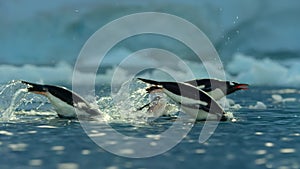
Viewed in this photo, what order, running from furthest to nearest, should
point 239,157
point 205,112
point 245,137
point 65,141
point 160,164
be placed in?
point 205,112 → point 245,137 → point 65,141 → point 239,157 → point 160,164

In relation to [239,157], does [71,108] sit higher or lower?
higher

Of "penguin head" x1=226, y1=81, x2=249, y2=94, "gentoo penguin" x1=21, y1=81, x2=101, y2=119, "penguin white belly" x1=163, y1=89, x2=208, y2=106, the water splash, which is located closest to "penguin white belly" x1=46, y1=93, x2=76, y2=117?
"gentoo penguin" x1=21, y1=81, x2=101, y2=119

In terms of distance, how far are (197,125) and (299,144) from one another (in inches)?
232

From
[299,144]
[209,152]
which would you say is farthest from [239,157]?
[299,144]

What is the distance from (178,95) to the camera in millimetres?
23031

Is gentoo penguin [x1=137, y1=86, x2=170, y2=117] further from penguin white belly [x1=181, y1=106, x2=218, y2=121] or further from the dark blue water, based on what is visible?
the dark blue water

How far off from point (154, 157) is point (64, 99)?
34.6 feet

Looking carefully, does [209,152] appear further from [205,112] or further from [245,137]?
[205,112]

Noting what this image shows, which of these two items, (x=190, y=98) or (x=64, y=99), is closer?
(x=190, y=98)

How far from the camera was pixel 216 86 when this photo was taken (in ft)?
88.8

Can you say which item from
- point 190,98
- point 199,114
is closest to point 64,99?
point 190,98

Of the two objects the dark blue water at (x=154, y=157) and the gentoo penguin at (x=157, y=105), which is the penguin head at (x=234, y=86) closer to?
the gentoo penguin at (x=157, y=105)

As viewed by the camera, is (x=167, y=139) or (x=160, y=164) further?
(x=167, y=139)

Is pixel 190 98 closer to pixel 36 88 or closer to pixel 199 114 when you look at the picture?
pixel 199 114
